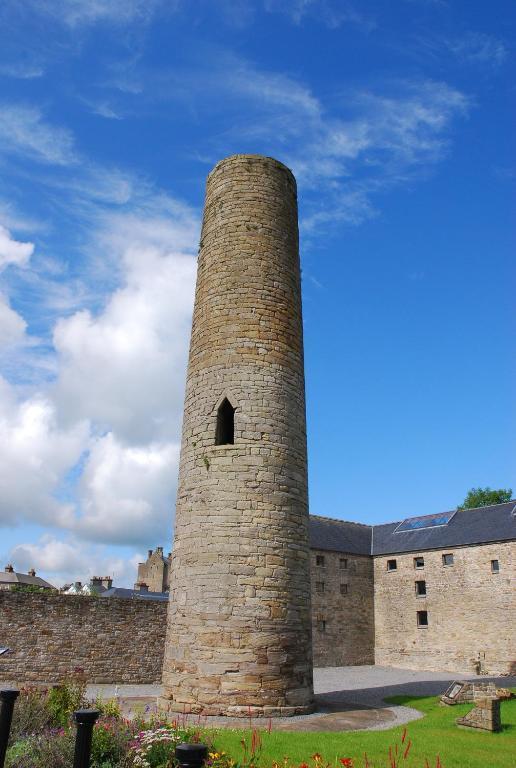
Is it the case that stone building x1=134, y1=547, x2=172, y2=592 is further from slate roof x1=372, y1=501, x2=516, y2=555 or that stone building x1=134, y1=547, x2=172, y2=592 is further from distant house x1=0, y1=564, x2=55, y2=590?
slate roof x1=372, y1=501, x2=516, y2=555

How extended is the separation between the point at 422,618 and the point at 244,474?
22.3m

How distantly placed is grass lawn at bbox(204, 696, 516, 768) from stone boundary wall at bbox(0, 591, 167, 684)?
848 cm

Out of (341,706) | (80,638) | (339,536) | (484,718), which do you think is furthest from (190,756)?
(339,536)

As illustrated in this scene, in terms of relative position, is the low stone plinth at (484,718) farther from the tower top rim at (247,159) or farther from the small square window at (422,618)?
the small square window at (422,618)

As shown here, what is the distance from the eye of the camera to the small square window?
2858 cm

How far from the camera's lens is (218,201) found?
13.3 meters

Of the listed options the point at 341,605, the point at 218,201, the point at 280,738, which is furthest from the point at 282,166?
the point at 341,605

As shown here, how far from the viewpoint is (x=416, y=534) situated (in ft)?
104

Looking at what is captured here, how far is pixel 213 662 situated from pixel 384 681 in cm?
1280

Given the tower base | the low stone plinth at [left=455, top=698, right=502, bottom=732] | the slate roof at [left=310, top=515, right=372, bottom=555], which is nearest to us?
the tower base

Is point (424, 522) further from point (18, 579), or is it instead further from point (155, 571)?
point (18, 579)

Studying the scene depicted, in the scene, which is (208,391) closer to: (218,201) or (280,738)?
(218,201)

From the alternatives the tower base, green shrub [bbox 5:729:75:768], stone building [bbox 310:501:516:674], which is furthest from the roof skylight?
green shrub [bbox 5:729:75:768]

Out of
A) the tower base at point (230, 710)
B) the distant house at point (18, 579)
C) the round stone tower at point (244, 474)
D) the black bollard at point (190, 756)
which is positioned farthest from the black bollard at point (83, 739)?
the distant house at point (18, 579)
